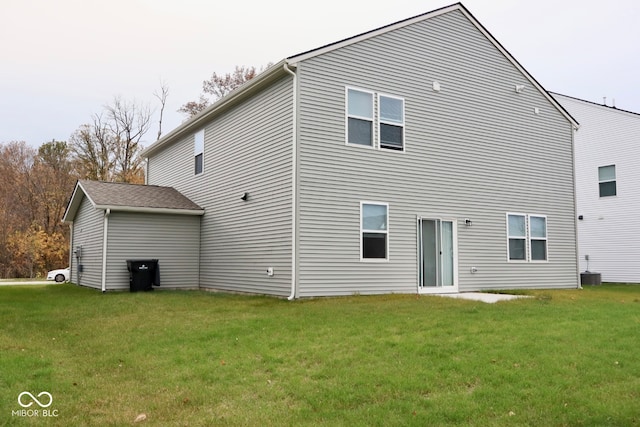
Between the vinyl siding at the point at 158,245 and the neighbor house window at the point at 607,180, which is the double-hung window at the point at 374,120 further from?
the neighbor house window at the point at 607,180

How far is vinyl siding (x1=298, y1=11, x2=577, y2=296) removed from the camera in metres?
11.4

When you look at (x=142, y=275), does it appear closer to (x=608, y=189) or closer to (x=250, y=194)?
(x=250, y=194)

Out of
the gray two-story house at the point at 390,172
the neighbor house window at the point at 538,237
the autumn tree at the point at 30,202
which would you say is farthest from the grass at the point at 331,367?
the autumn tree at the point at 30,202

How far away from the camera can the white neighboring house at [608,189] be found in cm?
1978

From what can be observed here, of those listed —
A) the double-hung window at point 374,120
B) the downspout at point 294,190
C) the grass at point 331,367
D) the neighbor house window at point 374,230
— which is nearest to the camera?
the grass at point 331,367

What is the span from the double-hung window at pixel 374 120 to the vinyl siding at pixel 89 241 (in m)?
7.57

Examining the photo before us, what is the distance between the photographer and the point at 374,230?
39.7ft

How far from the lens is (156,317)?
28.7ft

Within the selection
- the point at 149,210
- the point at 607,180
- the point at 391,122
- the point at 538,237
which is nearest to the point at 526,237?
the point at 538,237

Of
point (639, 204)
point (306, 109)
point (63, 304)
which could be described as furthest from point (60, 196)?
point (639, 204)

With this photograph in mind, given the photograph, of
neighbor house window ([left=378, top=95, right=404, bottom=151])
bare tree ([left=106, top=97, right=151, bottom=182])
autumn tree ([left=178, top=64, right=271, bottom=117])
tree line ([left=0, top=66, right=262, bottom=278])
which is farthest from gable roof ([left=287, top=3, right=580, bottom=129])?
bare tree ([left=106, top=97, right=151, bottom=182])

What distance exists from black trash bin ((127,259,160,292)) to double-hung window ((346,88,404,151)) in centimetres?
657

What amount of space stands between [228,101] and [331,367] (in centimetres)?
983

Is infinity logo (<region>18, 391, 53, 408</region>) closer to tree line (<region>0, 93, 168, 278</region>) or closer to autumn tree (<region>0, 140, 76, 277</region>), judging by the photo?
tree line (<region>0, 93, 168, 278</region>)
